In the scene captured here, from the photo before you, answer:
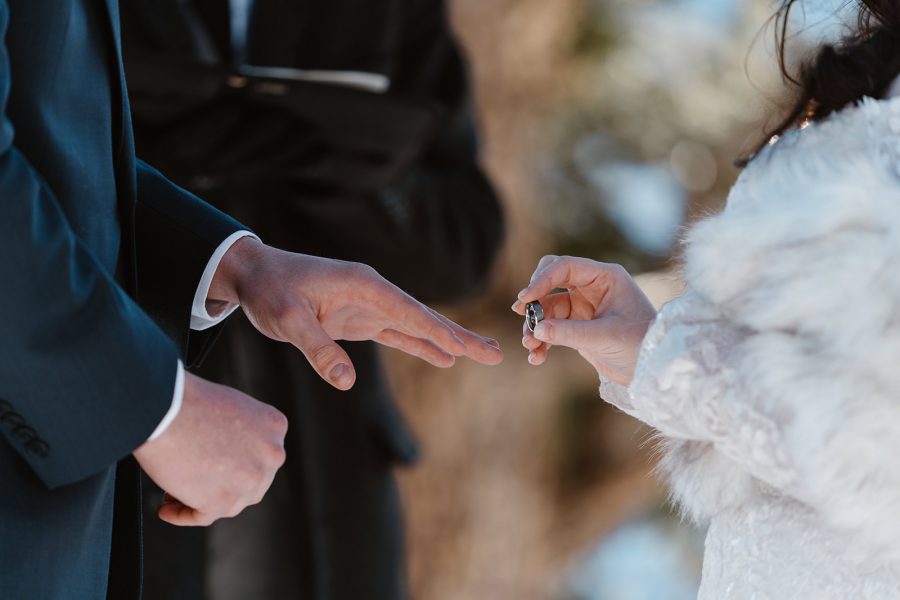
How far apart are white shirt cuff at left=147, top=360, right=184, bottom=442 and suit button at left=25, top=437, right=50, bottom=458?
2.7 inches

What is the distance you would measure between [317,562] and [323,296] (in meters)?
0.86

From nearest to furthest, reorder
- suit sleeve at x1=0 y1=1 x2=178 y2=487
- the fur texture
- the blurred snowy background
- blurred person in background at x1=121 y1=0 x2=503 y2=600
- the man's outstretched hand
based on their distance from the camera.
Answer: suit sleeve at x1=0 y1=1 x2=178 y2=487 → the fur texture → the man's outstretched hand → blurred person in background at x1=121 y1=0 x2=503 y2=600 → the blurred snowy background

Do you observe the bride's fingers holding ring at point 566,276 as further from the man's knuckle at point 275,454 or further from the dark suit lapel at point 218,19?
the dark suit lapel at point 218,19

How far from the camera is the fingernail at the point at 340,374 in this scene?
0.92 m

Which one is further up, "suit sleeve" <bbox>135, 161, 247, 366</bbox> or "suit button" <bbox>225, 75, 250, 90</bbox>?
"suit sleeve" <bbox>135, 161, 247, 366</bbox>

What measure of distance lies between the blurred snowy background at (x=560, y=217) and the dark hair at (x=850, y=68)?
77.3 inches

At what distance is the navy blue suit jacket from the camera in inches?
29.7

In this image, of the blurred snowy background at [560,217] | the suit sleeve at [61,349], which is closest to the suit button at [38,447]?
the suit sleeve at [61,349]

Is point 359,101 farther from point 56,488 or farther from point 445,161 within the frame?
point 56,488

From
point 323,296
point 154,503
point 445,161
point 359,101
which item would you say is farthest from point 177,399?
point 445,161

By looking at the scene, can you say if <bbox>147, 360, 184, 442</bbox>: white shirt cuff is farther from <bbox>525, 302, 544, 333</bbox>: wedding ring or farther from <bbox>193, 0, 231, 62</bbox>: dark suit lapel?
<bbox>193, 0, 231, 62</bbox>: dark suit lapel

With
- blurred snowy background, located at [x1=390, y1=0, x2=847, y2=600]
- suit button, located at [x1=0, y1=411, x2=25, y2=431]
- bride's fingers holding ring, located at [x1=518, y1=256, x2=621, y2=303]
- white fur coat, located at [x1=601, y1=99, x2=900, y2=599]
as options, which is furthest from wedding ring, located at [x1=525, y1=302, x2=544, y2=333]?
blurred snowy background, located at [x1=390, y1=0, x2=847, y2=600]

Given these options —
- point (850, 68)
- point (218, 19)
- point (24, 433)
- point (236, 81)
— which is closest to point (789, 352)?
point (850, 68)

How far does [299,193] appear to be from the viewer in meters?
1.79
